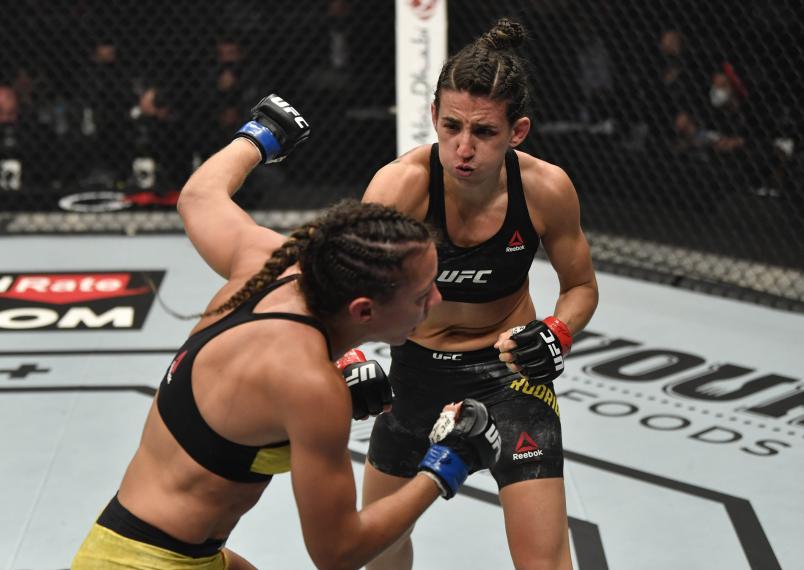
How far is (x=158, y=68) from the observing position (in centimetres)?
674

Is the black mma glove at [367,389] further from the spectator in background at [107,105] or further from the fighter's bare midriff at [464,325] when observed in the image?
the spectator in background at [107,105]

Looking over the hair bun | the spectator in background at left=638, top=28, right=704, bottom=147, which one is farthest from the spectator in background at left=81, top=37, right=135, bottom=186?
the hair bun

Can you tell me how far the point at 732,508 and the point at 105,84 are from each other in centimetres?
468

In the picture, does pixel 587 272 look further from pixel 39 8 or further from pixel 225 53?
pixel 39 8

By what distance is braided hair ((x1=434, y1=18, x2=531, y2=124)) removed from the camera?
7.68ft

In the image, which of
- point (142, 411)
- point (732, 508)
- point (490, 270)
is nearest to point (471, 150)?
point (490, 270)

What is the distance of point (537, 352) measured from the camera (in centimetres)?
235

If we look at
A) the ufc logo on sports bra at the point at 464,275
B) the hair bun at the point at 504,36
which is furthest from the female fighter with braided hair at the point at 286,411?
the hair bun at the point at 504,36

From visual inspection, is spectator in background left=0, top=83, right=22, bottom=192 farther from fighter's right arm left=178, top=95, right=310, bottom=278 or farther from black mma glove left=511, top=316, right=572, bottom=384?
black mma glove left=511, top=316, right=572, bottom=384

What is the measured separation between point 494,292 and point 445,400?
28 cm

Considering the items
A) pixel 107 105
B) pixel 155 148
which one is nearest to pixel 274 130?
pixel 155 148

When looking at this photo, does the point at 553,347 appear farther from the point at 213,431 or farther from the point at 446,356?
the point at 213,431

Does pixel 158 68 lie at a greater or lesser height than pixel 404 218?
lesser

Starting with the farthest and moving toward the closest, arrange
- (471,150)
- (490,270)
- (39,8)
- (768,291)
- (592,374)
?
1. (39,8)
2. (768,291)
3. (592,374)
4. (490,270)
5. (471,150)
